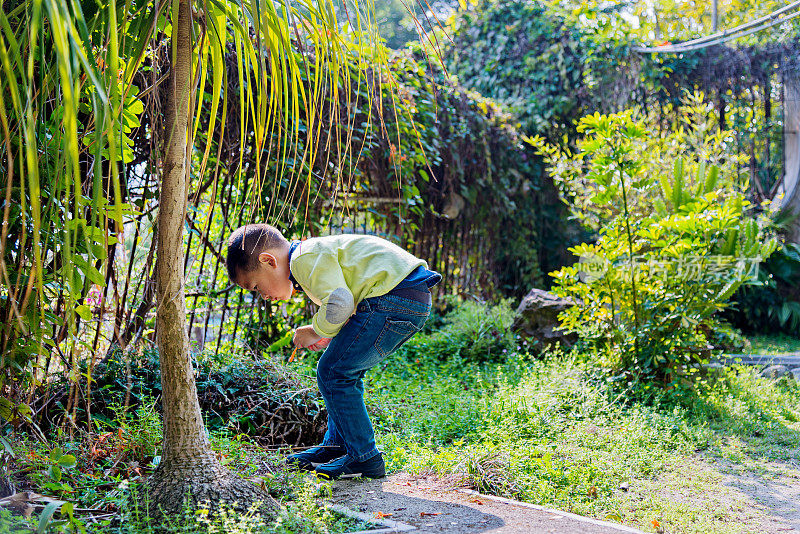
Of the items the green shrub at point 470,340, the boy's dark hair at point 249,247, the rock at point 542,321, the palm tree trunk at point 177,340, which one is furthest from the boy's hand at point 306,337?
the rock at point 542,321

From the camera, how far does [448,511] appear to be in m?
2.22

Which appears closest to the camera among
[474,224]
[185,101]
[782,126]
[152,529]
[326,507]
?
[152,529]

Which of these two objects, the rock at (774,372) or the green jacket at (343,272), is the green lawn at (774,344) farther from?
the green jacket at (343,272)

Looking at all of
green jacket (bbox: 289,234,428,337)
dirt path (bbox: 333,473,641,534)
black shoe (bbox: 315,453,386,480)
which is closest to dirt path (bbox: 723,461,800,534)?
dirt path (bbox: 333,473,641,534)

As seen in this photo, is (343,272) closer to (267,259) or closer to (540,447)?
(267,259)

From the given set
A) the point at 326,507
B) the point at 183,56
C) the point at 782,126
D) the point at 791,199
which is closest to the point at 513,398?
the point at 326,507

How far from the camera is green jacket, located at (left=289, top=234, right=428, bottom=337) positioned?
243 cm

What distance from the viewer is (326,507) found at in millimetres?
2027

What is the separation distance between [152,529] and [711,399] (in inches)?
152

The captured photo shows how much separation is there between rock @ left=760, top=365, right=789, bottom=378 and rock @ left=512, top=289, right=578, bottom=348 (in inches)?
62.6

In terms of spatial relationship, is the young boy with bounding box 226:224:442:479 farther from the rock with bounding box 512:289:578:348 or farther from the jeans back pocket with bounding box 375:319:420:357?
the rock with bounding box 512:289:578:348

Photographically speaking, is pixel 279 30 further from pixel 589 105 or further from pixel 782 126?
pixel 782 126

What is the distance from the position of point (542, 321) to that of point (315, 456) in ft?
11.6

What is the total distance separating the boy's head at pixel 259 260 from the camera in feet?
8.14
